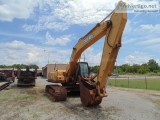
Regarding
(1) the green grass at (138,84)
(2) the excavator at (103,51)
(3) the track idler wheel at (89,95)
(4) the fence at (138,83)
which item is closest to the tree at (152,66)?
(4) the fence at (138,83)

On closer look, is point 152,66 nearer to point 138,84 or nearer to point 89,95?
point 138,84

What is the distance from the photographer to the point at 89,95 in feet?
37.8

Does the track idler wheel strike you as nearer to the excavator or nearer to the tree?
the excavator

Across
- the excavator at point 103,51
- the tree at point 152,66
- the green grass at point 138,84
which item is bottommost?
the green grass at point 138,84

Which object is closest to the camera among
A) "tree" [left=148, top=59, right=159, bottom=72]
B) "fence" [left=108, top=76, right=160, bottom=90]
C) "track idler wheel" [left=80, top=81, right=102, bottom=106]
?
"track idler wheel" [left=80, top=81, right=102, bottom=106]

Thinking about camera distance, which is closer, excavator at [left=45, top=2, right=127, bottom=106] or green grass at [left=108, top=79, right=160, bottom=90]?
excavator at [left=45, top=2, right=127, bottom=106]

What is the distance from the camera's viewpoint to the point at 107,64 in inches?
430

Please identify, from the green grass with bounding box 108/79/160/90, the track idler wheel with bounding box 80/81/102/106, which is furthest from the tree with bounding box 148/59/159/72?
the track idler wheel with bounding box 80/81/102/106

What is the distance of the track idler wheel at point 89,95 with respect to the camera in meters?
11.5

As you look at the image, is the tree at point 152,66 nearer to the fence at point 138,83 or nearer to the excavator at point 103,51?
the fence at point 138,83

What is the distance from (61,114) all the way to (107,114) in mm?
1932

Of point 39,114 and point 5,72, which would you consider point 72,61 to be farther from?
point 5,72

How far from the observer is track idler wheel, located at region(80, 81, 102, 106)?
452 inches

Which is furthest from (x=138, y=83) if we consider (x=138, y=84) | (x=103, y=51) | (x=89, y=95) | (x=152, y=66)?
(x=152, y=66)
